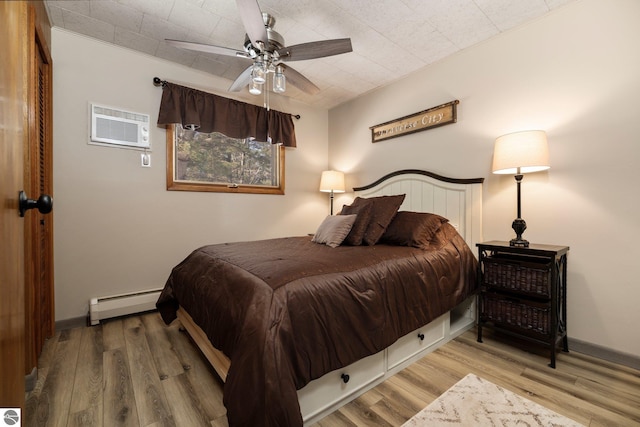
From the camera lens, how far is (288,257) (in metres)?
1.80

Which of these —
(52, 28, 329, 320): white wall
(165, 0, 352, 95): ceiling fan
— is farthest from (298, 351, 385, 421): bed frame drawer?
(52, 28, 329, 320): white wall

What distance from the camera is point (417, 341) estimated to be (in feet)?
6.36

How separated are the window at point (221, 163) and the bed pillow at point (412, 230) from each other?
1777mm

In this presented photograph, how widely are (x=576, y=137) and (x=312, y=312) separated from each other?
2.34 m

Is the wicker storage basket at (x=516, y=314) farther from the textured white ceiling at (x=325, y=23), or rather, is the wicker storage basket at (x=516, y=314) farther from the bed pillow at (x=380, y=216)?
the textured white ceiling at (x=325, y=23)

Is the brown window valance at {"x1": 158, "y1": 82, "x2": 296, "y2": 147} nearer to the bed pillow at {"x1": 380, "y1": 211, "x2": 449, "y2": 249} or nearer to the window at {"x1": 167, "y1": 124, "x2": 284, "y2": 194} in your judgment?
the window at {"x1": 167, "y1": 124, "x2": 284, "y2": 194}

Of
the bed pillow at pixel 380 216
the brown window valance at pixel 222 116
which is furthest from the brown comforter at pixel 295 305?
the brown window valance at pixel 222 116

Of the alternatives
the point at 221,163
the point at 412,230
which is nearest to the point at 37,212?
the point at 221,163

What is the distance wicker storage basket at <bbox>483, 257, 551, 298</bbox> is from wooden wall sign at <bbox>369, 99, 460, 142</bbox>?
1.48 meters

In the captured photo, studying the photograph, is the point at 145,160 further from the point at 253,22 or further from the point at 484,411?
the point at 484,411

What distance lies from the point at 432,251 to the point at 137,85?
3.22 metres

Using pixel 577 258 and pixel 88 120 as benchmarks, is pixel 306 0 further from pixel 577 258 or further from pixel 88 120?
pixel 577 258

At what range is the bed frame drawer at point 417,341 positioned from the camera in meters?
1.78

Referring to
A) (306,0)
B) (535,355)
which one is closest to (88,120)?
(306,0)
